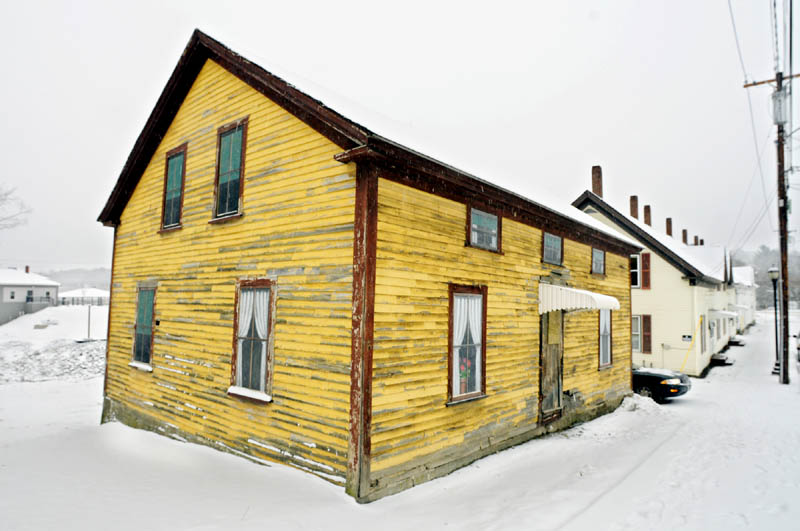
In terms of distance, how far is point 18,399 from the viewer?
18109 mm

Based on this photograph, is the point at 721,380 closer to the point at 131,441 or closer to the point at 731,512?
the point at 731,512

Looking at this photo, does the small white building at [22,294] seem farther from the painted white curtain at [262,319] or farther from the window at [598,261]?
the window at [598,261]

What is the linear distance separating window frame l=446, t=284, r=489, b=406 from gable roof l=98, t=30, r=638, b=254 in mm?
1724

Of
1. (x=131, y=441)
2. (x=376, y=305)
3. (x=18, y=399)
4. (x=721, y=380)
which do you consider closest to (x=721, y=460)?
(x=376, y=305)

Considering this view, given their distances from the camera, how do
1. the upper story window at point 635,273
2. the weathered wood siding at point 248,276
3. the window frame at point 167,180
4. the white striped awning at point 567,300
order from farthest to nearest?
the upper story window at point 635,273 < the window frame at point 167,180 < the white striped awning at point 567,300 < the weathered wood siding at point 248,276

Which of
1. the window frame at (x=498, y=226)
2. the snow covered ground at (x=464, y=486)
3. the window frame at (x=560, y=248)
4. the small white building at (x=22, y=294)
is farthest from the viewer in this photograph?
the small white building at (x=22, y=294)

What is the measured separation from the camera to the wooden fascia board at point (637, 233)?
20.9m

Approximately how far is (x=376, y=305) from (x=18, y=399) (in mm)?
18366

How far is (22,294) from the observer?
1948 inches

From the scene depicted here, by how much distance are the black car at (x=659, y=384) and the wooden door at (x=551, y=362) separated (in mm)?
6446

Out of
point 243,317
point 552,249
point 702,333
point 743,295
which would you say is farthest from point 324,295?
point 743,295

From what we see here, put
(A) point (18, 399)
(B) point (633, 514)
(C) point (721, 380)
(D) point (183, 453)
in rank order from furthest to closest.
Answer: (C) point (721, 380)
(A) point (18, 399)
(D) point (183, 453)
(B) point (633, 514)

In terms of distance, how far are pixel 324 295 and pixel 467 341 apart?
2.89 m

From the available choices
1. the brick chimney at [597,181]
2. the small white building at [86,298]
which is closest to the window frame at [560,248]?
the brick chimney at [597,181]
